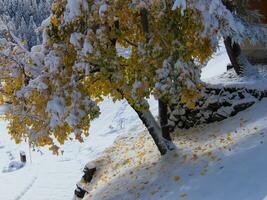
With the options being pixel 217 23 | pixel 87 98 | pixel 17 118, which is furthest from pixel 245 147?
pixel 17 118

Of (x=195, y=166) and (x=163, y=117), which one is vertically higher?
(x=163, y=117)

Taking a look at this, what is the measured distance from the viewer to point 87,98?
11.4 meters

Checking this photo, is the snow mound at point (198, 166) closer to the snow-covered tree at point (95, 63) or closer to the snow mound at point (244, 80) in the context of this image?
the snow mound at point (244, 80)

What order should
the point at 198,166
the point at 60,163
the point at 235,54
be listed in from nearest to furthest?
the point at 198,166 < the point at 235,54 < the point at 60,163

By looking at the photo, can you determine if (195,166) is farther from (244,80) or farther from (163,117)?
(244,80)

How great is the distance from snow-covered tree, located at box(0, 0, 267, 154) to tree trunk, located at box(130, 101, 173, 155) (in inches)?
42.9

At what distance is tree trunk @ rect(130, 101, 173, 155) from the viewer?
516 inches

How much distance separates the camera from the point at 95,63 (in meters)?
11.3

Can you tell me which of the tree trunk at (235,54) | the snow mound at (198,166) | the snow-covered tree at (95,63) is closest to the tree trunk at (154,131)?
the snow mound at (198,166)

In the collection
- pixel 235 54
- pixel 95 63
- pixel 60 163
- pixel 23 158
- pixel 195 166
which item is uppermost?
pixel 95 63

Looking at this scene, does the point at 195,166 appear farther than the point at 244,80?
No

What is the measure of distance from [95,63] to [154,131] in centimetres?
307

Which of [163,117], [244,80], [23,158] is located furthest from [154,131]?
[23,158]

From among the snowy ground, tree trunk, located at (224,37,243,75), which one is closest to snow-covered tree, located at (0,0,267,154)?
tree trunk, located at (224,37,243,75)
